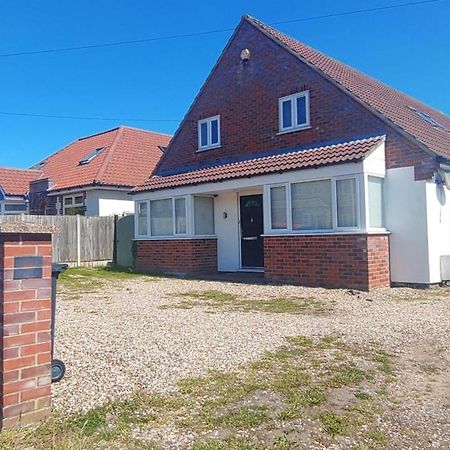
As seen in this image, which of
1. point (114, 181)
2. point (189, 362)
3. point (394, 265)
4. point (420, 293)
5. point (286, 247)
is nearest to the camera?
point (189, 362)

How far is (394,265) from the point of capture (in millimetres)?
11328

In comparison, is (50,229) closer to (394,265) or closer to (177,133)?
(394,265)

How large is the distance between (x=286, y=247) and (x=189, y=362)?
733 centimetres

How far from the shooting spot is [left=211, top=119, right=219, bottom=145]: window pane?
16.3 metres

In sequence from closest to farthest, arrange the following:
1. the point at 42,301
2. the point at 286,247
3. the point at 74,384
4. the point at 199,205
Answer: the point at 42,301, the point at 74,384, the point at 286,247, the point at 199,205

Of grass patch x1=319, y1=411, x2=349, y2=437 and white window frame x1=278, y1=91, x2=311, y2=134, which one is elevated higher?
white window frame x1=278, y1=91, x2=311, y2=134

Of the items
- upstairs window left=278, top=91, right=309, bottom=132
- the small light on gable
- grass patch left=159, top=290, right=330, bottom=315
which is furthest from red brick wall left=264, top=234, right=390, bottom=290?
the small light on gable

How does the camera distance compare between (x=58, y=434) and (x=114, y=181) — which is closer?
(x=58, y=434)

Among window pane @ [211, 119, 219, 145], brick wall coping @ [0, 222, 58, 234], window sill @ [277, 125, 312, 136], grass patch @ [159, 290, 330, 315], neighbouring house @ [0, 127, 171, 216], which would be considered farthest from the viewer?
neighbouring house @ [0, 127, 171, 216]

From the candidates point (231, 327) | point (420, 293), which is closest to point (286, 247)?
point (420, 293)

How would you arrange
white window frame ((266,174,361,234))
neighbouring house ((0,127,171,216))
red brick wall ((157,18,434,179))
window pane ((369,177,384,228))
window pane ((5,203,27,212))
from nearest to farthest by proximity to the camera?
white window frame ((266,174,361,234)) < window pane ((369,177,384,228)) < red brick wall ((157,18,434,179)) < neighbouring house ((0,127,171,216)) < window pane ((5,203,27,212))

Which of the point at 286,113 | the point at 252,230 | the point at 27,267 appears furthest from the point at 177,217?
the point at 27,267

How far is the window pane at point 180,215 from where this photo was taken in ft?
49.7

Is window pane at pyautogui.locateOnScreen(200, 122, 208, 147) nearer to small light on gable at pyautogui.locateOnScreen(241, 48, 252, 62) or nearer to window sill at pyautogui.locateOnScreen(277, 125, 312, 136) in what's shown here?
small light on gable at pyautogui.locateOnScreen(241, 48, 252, 62)
